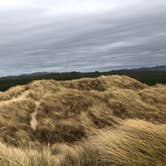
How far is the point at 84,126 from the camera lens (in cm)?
1469

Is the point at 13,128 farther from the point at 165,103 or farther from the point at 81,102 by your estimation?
the point at 165,103

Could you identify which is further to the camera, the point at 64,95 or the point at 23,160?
the point at 64,95

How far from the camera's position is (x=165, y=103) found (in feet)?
62.3

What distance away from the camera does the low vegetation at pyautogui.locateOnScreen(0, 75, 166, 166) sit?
592 centimetres

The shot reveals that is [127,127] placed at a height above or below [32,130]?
above

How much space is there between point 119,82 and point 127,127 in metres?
19.0

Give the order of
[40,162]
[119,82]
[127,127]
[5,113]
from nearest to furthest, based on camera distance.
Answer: [40,162] < [127,127] < [5,113] < [119,82]

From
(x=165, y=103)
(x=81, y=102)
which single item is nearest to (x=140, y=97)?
(x=165, y=103)

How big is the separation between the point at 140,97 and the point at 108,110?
3263 millimetres

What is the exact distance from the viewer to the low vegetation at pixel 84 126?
592cm

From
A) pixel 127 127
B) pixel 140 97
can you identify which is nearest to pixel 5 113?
pixel 140 97

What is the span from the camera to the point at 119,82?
2622cm

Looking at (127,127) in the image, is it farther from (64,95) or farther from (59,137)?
(64,95)

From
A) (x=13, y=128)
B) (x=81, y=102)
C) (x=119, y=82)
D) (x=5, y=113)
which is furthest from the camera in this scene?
(x=119, y=82)
